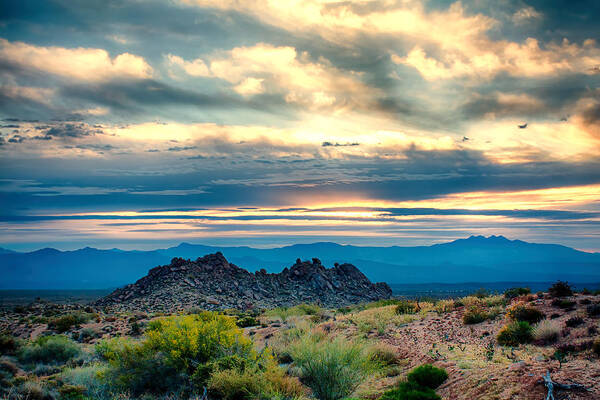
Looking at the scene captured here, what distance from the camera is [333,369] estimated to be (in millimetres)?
13828

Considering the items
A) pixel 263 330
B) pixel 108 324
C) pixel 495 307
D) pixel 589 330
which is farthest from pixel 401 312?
pixel 108 324

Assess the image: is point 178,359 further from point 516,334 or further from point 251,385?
point 516,334

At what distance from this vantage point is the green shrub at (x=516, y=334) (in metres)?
18.4

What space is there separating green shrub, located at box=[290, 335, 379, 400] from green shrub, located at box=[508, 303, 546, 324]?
36.8 ft

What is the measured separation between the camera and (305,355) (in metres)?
14.6

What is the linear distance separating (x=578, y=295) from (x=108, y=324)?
3807 centimetres

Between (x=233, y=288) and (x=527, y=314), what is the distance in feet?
167

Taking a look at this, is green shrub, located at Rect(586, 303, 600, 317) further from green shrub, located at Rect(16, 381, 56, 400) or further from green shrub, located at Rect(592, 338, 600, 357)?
green shrub, located at Rect(16, 381, 56, 400)

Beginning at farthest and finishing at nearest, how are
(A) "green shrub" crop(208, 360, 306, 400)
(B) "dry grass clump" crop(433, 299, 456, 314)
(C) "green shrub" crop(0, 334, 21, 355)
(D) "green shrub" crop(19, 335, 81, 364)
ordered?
(B) "dry grass clump" crop(433, 299, 456, 314) < (C) "green shrub" crop(0, 334, 21, 355) < (D) "green shrub" crop(19, 335, 81, 364) < (A) "green shrub" crop(208, 360, 306, 400)

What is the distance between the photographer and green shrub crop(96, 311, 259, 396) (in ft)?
50.5

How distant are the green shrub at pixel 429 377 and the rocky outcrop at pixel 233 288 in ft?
141

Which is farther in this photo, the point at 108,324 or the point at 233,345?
the point at 108,324

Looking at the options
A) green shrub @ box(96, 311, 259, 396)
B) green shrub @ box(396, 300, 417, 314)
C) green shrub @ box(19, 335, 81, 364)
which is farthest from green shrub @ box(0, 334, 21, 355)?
green shrub @ box(396, 300, 417, 314)

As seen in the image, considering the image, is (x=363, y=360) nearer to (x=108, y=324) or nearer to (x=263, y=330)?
(x=263, y=330)
